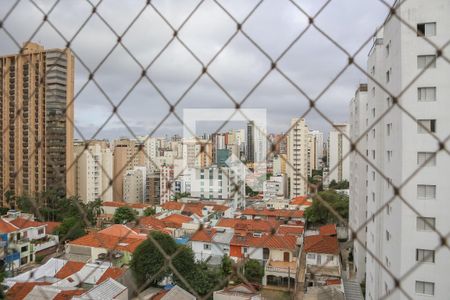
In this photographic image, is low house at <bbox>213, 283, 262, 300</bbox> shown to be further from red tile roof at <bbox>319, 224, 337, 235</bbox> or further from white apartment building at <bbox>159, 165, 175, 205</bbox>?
red tile roof at <bbox>319, 224, 337, 235</bbox>

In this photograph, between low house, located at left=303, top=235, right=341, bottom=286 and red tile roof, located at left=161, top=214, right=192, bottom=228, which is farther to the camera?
red tile roof, located at left=161, top=214, right=192, bottom=228

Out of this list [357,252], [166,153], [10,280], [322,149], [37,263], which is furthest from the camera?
[322,149]

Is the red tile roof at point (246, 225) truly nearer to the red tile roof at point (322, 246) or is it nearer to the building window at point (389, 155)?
the red tile roof at point (322, 246)

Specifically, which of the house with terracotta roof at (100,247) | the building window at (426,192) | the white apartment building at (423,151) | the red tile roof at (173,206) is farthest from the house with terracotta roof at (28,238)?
the building window at (426,192)

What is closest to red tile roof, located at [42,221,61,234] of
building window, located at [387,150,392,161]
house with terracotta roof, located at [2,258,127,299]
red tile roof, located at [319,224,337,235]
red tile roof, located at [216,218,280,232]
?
house with terracotta roof, located at [2,258,127,299]

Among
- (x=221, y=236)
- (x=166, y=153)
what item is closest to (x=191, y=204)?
(x=166, y=153)

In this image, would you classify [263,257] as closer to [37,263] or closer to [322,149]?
[37,263]

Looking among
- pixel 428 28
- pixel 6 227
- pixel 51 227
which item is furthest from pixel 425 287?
pixel 51 227
